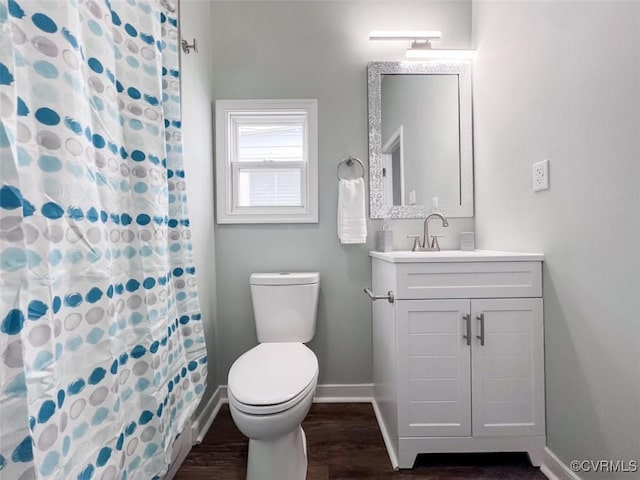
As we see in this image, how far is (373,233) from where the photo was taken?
5.81ft

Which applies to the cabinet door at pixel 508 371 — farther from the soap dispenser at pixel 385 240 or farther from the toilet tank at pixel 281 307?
the toilet tank at pixel 281 307

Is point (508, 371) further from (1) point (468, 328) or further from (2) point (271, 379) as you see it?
(2) point (271, 379)

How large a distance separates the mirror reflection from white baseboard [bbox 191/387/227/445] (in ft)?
4.89

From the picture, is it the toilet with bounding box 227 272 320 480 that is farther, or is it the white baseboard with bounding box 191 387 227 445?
the white baseboard with bounding box 191 387 227 445

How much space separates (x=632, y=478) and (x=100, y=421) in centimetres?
146

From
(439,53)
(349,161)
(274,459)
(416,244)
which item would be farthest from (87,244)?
(439,53)

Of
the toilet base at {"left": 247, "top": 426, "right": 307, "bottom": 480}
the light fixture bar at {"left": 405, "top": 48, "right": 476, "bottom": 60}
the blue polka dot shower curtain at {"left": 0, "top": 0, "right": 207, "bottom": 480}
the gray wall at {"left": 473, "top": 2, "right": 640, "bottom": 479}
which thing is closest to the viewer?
the blue polka dot shower curtain at {"left": 0, "top": 0, "right": 207, "bottom": 480}

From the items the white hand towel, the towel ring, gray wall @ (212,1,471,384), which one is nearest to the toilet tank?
gray wall @ (212,1,471,384)

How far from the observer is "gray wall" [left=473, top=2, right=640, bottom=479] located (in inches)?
34.2

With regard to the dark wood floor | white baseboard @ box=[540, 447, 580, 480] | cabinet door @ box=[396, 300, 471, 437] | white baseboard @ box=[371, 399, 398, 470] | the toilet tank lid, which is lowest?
the dark wood floor

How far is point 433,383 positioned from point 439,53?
5.65ft

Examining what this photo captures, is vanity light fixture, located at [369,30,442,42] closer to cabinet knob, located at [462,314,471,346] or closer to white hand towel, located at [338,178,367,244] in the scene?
white hand towel, located at [338,178,367,244]

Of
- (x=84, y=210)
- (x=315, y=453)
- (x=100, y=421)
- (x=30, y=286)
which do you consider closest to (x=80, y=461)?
(x=100, y=421)

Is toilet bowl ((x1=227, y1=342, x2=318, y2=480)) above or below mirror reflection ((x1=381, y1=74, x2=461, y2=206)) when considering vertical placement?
below
